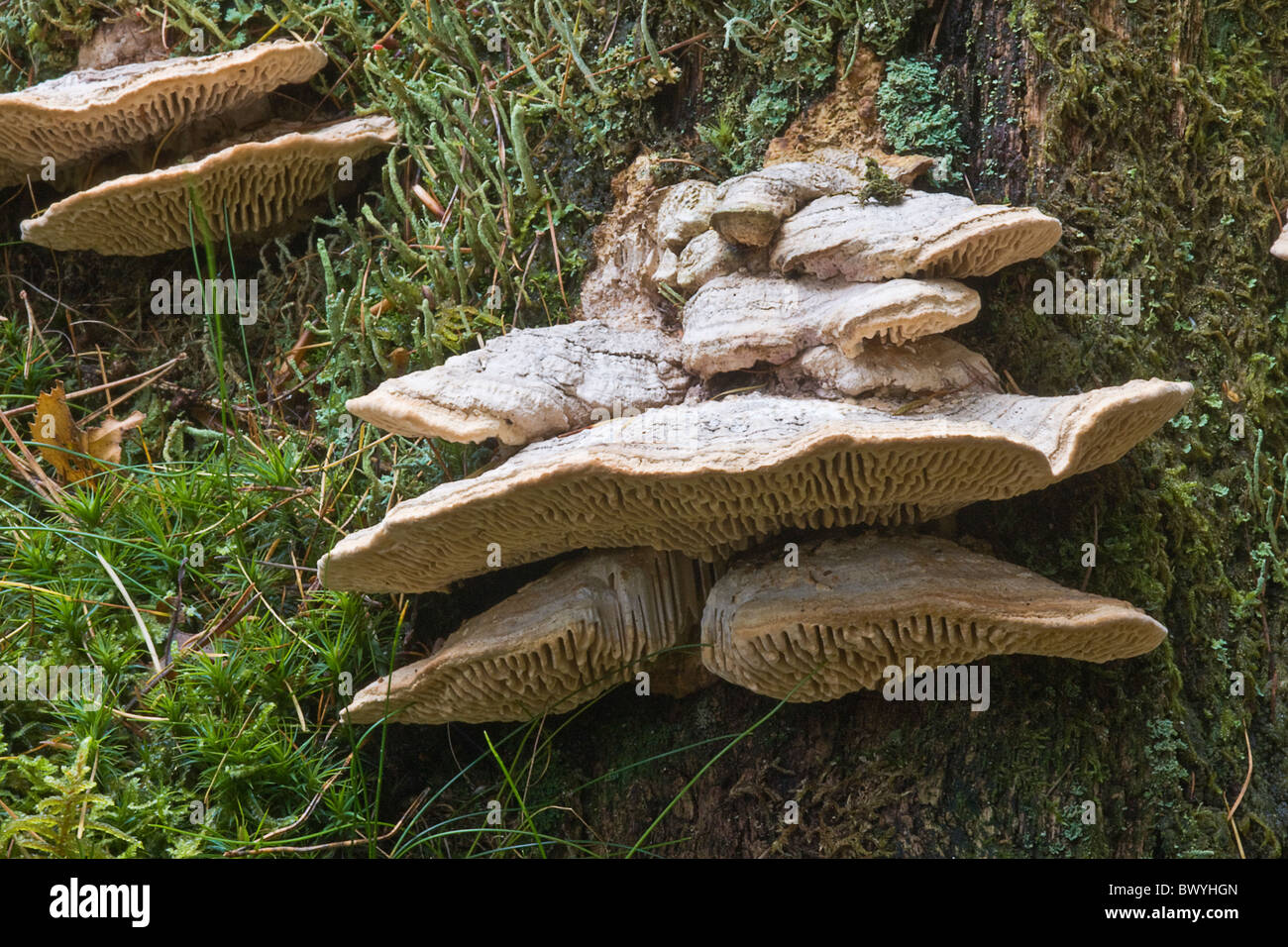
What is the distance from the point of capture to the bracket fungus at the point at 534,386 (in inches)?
108

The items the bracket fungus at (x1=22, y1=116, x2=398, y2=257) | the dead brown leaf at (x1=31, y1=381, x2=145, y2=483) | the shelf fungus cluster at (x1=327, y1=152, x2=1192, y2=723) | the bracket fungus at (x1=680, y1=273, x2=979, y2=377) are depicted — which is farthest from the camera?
the dead brown leaf at (x1=31, y1=381, x2=145, y2=483)

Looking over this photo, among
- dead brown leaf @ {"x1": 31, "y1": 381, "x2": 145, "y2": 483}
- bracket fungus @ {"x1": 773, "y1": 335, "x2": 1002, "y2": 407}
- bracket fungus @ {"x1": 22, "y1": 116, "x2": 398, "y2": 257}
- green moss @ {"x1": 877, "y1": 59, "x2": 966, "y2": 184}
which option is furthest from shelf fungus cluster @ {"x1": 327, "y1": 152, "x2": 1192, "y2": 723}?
dead brown leaf @ {"x1": 31, "y1": 381, "x2": 145, "y2": 483}

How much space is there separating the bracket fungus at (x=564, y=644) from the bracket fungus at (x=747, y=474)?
12 centimetres

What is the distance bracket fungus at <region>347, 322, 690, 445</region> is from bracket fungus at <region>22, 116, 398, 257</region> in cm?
148

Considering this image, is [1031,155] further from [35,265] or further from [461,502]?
[35,265]

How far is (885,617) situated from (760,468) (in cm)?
54

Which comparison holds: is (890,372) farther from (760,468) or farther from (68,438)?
(68,438)

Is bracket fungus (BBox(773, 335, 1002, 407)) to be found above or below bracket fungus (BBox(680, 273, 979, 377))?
below

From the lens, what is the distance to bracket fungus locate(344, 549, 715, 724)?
2.76 m

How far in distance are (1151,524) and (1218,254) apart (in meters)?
1.00

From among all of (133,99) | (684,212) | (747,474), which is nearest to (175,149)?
(133,99)

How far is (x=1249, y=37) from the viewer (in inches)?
136

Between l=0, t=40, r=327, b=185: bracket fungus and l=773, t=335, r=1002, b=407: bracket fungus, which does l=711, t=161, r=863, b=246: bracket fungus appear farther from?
l=0, t=40, r=327, b=185: bracket fungus
